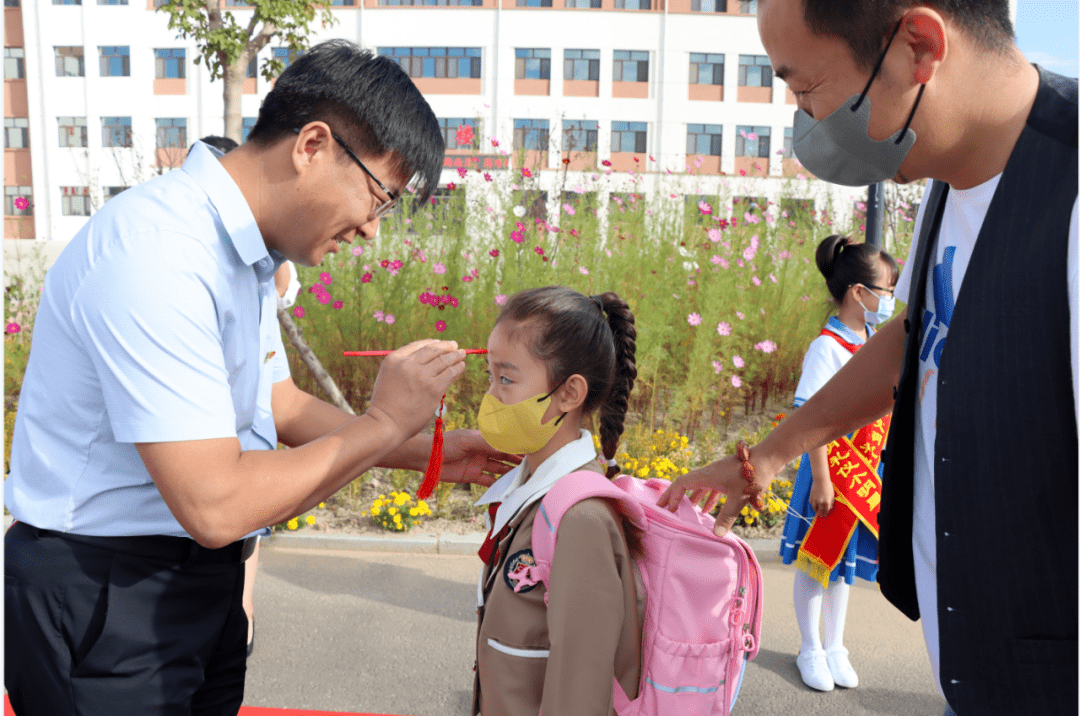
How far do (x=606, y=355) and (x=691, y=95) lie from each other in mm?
32175

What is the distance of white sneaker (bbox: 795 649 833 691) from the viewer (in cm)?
312

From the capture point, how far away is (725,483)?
1.82 meters

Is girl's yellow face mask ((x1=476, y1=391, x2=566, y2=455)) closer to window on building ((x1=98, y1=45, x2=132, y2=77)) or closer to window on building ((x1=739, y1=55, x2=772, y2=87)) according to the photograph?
window on building ((x1=739, y1=55, x2=772, y2=87))

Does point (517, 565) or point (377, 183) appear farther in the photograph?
point (517, 565)

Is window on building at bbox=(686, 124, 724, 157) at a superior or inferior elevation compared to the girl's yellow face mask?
superior

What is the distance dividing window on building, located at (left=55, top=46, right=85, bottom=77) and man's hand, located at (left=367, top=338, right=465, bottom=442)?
3504cm

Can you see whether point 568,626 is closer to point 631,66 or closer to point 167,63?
point 631,66

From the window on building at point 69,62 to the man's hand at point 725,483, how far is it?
35233 millimetres

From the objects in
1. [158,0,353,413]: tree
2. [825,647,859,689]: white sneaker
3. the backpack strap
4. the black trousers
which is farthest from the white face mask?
[158,0,353,413]: tree

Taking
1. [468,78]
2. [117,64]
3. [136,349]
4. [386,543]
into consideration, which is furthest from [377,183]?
[117,64]

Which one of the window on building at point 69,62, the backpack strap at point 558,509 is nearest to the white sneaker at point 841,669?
the backpack strap at point 558,509

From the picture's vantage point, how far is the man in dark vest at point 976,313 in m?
1.06

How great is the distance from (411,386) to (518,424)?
427mm

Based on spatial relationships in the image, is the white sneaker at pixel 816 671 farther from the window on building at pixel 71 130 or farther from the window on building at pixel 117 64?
the window on building at pixel 117 64
